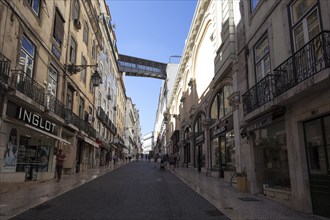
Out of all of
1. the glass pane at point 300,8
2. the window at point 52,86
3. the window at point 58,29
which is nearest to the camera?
the glass pane at point 300,8

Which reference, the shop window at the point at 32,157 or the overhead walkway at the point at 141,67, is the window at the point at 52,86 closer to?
the shop window at the point at 32,157

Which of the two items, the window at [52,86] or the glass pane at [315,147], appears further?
the window at [52,86]

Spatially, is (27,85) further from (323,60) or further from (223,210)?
(323,60)

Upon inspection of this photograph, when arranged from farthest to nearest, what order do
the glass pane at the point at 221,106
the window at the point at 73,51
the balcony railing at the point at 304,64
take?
the window at the point at 73,51, the glass pane at the point at 221,106, the balcony railing at the point at 304,64

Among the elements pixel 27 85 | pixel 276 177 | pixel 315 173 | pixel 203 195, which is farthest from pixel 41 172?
pixel 315 173

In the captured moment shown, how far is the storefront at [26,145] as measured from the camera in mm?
11406

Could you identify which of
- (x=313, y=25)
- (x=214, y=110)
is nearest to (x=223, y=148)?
(x=214, y=110)

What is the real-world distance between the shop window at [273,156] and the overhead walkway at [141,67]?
62.9 m

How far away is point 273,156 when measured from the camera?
10930 mm

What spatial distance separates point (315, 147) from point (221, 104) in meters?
11.5

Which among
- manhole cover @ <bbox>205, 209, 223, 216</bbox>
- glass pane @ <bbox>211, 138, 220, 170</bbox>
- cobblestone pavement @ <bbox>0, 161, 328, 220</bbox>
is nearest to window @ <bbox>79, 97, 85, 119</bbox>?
glass pane @ <bbox>211, 138, 220, 170</bbox>

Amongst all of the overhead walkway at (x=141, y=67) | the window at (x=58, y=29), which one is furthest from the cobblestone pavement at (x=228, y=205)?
the overhead walkway at (x=141, y=67)

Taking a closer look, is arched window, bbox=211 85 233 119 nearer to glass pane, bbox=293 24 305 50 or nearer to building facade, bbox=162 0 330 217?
building facade, bbox=162 0 330 217

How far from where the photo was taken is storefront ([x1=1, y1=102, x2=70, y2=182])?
1141 cm
